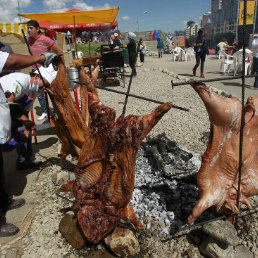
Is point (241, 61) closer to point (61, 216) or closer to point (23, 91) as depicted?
point (23, 91)

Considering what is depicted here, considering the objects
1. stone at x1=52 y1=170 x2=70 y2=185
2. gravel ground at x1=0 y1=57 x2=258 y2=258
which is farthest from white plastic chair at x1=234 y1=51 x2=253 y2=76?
stone at x1=52 y1=170 x2=70 y2=185

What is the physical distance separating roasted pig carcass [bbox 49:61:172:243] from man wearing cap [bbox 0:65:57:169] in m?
1.50

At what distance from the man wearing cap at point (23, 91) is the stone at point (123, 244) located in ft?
7.22

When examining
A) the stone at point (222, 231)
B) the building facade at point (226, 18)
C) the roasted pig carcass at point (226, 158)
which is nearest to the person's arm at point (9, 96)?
the roasted pig carcass at point (226, 158)

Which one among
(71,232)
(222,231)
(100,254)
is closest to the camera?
(222,231)

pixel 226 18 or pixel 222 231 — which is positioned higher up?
pixel 226 18

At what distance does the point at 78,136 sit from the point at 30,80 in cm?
133

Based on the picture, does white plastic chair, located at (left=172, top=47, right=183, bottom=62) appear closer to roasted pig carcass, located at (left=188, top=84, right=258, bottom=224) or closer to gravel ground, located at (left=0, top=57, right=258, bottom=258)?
gravel ground, located at (left=0, top=57, right=258, bottom=258)

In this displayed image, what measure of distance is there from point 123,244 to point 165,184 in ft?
3.97

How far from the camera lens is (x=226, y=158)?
2.17 metres

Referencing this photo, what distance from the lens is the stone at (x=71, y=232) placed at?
2.32 metres

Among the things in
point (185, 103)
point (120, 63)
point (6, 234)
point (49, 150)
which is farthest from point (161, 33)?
point (6, 234)

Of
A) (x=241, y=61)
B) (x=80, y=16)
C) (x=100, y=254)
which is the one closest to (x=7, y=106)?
(x=100, y=254)

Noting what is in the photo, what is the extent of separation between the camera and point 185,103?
24.6ft
